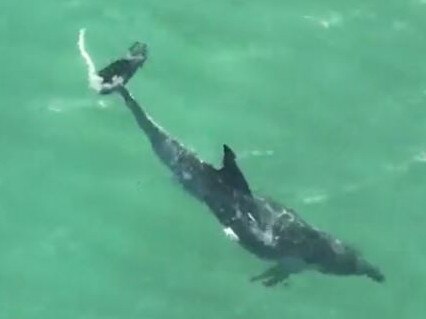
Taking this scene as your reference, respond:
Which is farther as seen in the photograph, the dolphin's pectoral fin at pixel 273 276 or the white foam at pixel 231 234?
the white foam at pixel 231 234

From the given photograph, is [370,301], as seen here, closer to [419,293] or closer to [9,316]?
[419,293]

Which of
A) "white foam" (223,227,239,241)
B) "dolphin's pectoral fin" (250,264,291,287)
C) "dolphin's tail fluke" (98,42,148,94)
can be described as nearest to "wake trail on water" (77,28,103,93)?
"dolphin's tail fluke" (98,42,148,94)

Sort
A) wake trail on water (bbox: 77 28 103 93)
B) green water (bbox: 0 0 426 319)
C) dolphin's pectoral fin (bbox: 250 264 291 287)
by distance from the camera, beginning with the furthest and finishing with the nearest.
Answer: wake trail on water (bbox: 77 28 103 93) → green water (bbox: 0 0 426 319) → dolphin's pectoral fin (bbox: 250 264 291 287)

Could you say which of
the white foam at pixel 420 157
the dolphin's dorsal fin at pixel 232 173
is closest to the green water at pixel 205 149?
the white foam at pixel 420 157

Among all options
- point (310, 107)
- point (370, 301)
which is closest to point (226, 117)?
point (310, 107)

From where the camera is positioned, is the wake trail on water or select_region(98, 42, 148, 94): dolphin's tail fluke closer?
select_region(98, 42, 148, 94): dolphin's tail fluke

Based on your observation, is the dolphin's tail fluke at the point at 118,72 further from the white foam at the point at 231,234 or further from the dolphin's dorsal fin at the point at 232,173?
the white foam at the point at 231,234

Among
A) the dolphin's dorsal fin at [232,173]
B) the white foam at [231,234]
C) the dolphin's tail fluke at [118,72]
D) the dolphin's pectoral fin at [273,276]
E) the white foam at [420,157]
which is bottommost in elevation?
the dolphin's pectoral fin at [273,276]

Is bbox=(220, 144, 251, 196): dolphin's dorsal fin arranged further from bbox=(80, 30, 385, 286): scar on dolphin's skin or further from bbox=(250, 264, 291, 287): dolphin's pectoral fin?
bbox=(250, 264, 291, 287): dolphin's pectoral fin
